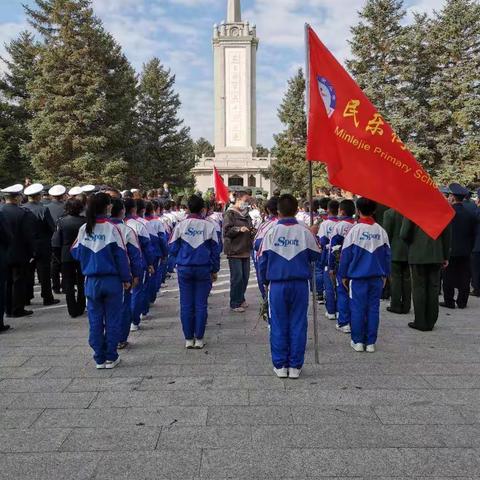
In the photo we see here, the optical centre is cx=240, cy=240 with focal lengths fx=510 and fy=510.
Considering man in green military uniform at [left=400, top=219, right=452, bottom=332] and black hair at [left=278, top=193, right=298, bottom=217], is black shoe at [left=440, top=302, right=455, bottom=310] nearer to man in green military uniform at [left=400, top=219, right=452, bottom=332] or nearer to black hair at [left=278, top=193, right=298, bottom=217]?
man in green military uniform at [left=400, top=219, right=452, bottom=332]

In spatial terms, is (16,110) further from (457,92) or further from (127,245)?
(127,245)

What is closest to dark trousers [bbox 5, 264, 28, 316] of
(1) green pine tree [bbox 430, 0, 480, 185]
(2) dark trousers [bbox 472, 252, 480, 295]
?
(2) dark trousers [bbox 472, 252, 480, 295]

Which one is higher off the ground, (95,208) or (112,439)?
(95,208)

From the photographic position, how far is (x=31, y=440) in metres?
Answer: 3.77

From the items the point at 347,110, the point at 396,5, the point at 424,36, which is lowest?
the point at 347,110

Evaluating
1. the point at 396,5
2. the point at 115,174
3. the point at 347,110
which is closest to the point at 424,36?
the point at 396,5

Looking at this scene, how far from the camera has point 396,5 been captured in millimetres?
30609

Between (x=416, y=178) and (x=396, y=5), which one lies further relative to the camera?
(x=396, y=5)

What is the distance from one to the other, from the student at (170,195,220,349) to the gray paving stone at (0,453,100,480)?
284cm

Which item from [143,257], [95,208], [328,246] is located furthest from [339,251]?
[95,208]

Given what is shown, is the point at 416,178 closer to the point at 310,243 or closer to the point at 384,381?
the point at 310,243

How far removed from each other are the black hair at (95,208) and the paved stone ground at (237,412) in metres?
1.57

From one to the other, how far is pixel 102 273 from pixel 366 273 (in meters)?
3.03

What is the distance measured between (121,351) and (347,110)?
152 inches
